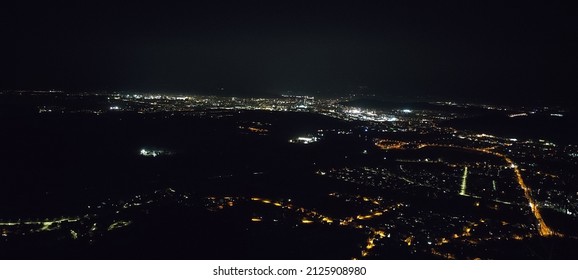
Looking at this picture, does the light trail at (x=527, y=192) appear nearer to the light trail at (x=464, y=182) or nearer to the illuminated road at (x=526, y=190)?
the illuminated road at (x=526, y=190)

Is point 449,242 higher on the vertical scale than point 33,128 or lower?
lower

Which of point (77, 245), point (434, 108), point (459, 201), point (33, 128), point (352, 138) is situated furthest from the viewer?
point (434, 108)

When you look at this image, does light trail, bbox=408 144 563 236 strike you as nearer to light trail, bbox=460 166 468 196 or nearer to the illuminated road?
the illuminated road

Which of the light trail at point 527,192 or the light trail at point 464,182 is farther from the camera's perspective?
the light trail at point 464,182

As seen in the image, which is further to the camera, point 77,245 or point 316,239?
point 316,239

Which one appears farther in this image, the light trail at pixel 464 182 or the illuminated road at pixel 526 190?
the light trail at pixel 464 182

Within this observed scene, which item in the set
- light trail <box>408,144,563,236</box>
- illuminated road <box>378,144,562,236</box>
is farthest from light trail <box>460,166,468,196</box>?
light trail <box>408,144,563,236</box>

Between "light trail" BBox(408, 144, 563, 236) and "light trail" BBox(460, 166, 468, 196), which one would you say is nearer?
"light trail" BBox(408, 144, 563, 236)

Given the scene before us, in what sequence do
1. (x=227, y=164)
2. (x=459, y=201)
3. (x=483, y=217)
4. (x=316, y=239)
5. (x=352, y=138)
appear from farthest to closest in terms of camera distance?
(x=352, y=138) → (x=227, y=164) → (x=459, y=201) → (x=483, y=217) → (x=316, y=239)

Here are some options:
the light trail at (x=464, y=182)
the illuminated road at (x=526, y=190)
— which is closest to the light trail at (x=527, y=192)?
the illuminated road at (x=526, y=190)

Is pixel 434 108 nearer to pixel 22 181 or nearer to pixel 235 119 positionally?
pixel 235 119

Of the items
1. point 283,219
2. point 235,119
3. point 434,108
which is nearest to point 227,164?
point 283,219
